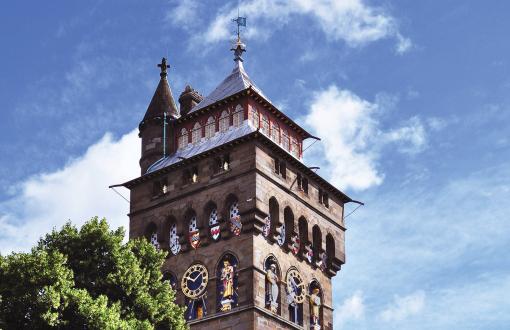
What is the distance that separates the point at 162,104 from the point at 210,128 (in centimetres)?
457

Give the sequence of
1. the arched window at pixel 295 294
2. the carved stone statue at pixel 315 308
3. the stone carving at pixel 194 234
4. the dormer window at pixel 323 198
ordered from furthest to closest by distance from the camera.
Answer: the dormer window at pixel 323 198 < the carved stone statue at pixel 315 308 < the stone carving at pixel 194 234 < the arched window at pixel 295 294

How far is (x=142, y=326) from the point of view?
132ft

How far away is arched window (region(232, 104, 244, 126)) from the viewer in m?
59.2

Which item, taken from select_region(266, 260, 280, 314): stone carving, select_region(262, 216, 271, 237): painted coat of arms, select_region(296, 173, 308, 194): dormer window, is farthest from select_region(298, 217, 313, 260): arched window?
select_region(266, 260, 280, 314): stone carving

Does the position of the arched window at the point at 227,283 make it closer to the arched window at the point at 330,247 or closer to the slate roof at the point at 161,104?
the arched window at the point at 330,247

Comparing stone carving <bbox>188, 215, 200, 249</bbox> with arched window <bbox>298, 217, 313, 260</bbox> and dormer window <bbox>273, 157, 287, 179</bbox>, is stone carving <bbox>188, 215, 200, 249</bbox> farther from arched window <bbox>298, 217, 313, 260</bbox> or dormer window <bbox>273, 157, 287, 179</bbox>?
arched window <bbox>298, 217, 313, 260</bbox>

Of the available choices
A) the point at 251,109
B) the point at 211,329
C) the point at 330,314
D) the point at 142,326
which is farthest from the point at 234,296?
the point at 142,326

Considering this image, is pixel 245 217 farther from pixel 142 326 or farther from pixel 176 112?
pixel 142 326

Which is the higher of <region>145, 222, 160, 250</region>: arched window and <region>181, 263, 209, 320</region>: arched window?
<region>145, 222, 160, 250</region>: arched window

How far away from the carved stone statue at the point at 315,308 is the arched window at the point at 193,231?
6399 millimetres

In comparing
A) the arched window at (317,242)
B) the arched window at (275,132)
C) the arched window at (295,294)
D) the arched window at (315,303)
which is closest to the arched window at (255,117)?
the arched window at (275,132)

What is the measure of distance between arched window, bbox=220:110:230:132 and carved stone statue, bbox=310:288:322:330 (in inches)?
372

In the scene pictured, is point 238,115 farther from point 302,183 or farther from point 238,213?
point 238,213

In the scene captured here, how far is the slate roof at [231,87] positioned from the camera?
60531 millimetres
